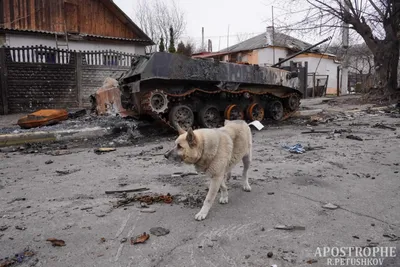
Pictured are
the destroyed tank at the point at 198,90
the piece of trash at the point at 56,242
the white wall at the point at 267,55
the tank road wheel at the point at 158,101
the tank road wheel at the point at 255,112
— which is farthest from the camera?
the white wall at the point at 267,55

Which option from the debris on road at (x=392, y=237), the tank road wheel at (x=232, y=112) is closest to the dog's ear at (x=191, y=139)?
the debris on road at (x=392, y=237)

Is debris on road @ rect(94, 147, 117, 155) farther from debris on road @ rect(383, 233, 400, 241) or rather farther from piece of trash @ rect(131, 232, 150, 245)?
debris on road @ rect(383, 233, 400, 241)

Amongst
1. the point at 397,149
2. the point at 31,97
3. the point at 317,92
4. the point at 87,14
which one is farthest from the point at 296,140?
the point at 317,92

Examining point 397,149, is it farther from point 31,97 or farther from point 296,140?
point 31,97

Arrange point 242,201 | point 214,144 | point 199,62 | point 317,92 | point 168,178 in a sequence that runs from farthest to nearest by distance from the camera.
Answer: point 317,92, point 199,62, point 168,178, point 242,201, point 214,144

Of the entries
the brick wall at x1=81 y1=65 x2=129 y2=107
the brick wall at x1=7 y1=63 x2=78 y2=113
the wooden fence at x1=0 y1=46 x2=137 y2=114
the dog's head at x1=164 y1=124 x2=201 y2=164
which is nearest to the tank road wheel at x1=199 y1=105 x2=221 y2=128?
the dog's head at x1=164 y1=124 x2=201 y2=164

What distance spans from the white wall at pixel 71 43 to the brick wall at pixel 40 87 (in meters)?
5.48

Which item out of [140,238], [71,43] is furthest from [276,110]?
[71,43]

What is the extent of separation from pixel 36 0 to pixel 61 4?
1329 mm

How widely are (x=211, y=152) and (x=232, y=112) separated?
23.7 feet

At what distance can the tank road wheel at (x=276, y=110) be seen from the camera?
12.3 m

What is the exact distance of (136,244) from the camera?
2.99 m

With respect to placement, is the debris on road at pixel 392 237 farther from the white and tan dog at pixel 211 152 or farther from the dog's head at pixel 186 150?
the dog's head at pixel 186 150

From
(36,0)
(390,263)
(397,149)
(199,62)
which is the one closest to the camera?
(390,263)
